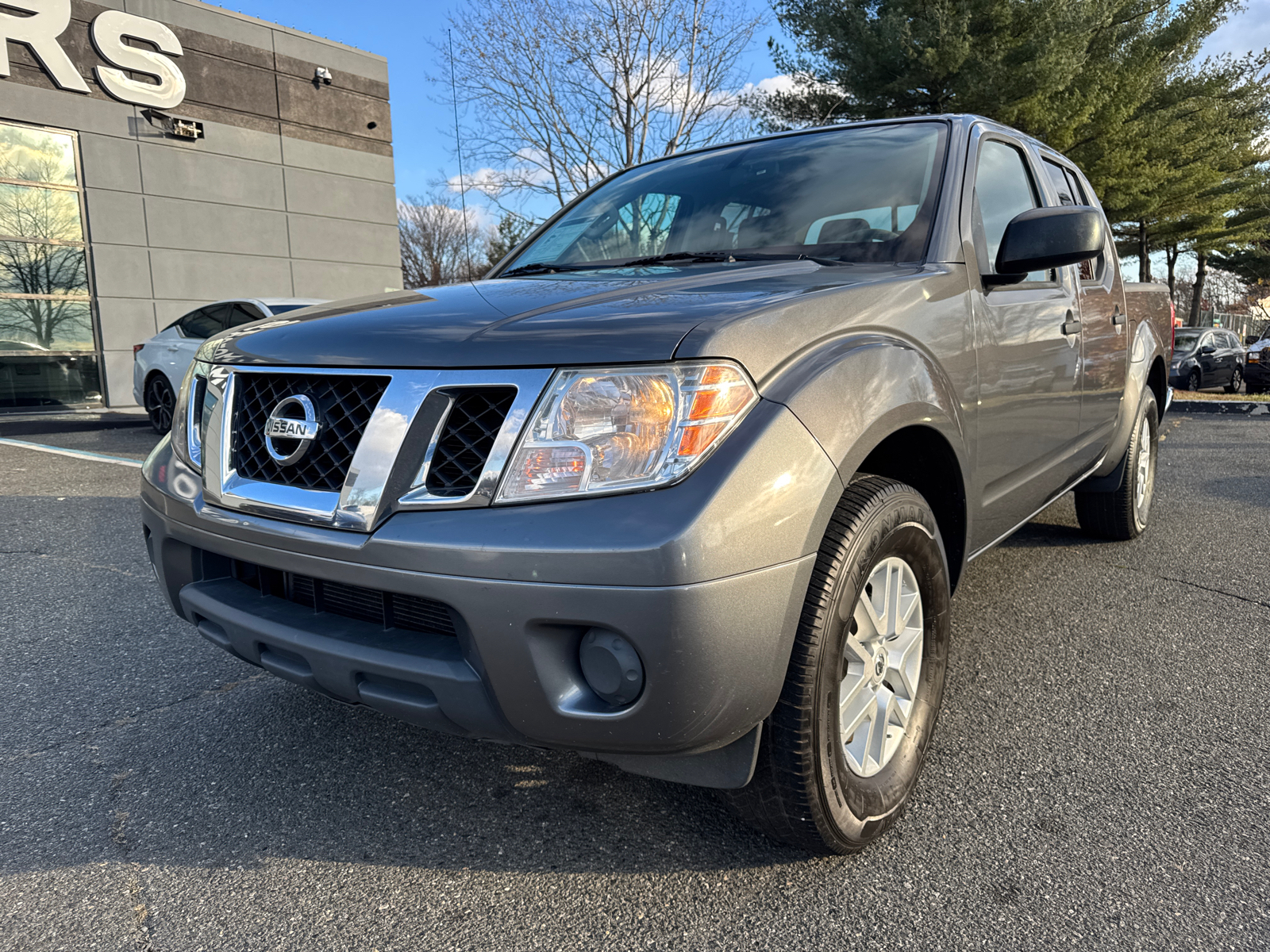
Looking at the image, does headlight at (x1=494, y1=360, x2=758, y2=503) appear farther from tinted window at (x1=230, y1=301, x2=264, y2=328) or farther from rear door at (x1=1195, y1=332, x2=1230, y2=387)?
rear door at (x1=1195, y1=332, x2=1230, y2=387)

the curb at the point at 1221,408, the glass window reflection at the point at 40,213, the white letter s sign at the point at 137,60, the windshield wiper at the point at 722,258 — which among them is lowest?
the curb at the point at 1221,408

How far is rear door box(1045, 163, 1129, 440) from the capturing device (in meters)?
3.29

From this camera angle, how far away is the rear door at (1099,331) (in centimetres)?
329

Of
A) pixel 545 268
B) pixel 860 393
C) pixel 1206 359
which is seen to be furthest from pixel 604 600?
pixel 1206 359

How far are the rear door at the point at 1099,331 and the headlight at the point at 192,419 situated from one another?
115 inches

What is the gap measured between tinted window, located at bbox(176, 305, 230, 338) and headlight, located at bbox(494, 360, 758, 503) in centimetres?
854

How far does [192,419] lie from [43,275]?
1487cm

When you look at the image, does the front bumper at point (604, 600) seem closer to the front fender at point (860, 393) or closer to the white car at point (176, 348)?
the front fender at point (860, 393)

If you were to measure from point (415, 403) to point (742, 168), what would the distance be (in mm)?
1789

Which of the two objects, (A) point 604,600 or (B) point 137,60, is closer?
(A) point 604,600

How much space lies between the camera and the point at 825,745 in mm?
1707

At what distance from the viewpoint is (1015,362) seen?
258cm

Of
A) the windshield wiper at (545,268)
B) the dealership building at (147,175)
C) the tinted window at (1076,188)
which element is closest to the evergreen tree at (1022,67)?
the dealership building at (147,175)

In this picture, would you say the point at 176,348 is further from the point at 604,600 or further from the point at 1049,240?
the point at 604,600
